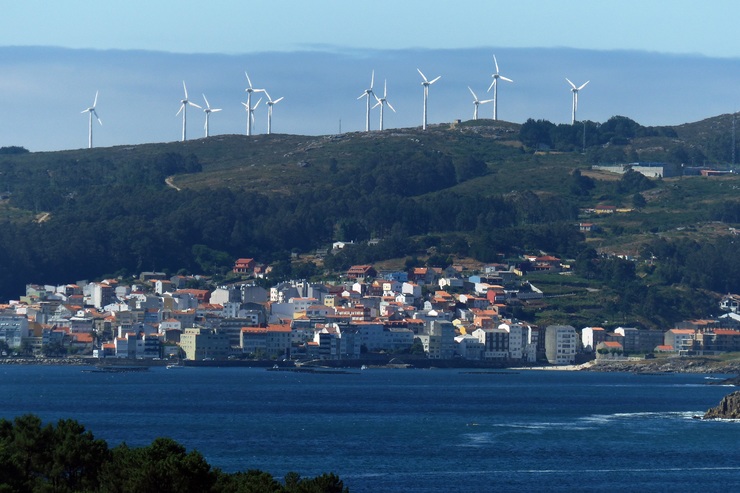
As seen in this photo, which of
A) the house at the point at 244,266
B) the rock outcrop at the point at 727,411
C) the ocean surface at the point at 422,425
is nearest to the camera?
the ocean surface at the point at 422,425

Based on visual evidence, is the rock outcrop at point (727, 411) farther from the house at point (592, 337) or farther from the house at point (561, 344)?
the house at point (592, 337)

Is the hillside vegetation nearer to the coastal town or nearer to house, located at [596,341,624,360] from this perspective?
the coastal town

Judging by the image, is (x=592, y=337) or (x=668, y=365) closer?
(x=668, y=365)

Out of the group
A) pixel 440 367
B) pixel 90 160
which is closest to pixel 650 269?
pixel 440 367

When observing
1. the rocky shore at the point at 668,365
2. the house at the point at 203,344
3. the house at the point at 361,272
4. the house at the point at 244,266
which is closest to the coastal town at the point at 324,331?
the house at the point at 203,344

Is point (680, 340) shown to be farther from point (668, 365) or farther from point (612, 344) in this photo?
point (612, 344)

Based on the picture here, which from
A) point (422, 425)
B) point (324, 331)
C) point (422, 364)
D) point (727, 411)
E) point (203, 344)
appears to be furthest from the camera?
point (422, 364)

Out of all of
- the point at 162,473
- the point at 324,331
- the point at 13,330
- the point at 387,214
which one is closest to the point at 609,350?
the point at 324,331
